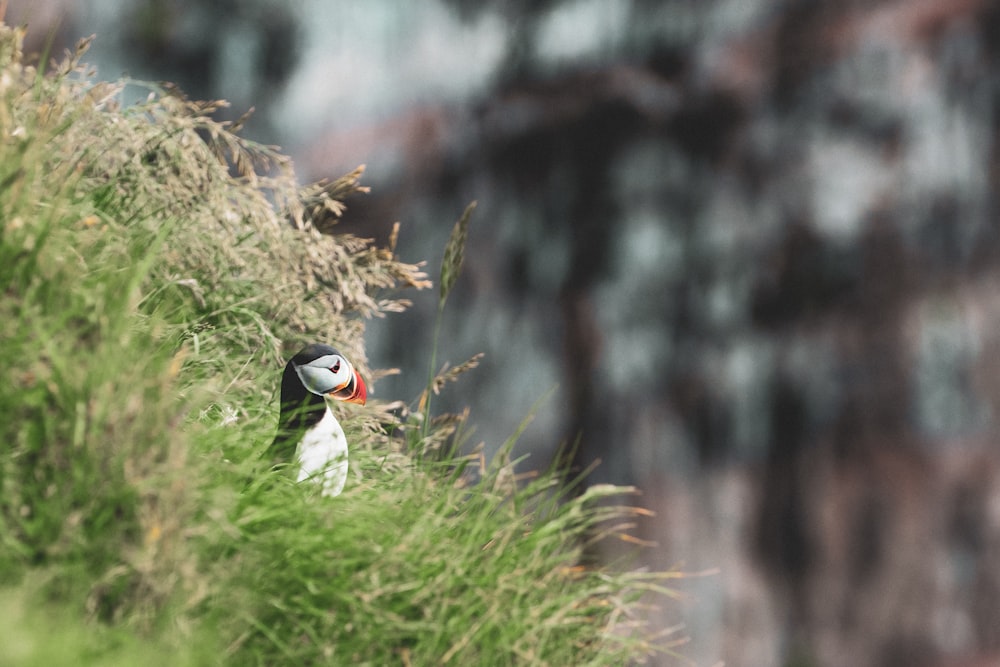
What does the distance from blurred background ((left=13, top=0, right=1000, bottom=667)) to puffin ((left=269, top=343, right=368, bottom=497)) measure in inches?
84.3

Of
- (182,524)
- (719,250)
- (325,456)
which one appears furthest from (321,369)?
(719,250)

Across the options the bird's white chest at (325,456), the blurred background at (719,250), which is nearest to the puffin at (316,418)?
the bird's white chest at (325,456)

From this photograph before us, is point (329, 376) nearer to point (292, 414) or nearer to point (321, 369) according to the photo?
point (321, 369)

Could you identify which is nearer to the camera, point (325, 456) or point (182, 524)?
point (182, 524)

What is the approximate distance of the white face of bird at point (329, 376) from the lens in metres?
2.22

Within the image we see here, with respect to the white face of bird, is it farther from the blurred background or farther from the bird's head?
the blurred background

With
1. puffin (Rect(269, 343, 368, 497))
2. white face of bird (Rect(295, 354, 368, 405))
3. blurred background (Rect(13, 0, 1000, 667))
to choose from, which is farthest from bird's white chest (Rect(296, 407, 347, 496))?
blurred background (Rect(13, 0, 1000, 667))

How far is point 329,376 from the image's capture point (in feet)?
7.40

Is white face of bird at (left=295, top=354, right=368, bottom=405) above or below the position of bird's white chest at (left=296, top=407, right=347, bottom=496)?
above

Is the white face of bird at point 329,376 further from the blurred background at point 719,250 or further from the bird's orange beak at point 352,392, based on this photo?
the blurred background at point 719,250

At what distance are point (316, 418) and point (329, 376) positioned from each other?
0.23 m

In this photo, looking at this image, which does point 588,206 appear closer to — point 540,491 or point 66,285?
point 540,491

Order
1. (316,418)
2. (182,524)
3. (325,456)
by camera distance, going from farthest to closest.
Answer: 1. (316,418)
2. (325,456)
3. (182,524)

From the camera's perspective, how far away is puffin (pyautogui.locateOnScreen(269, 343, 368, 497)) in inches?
69.4
